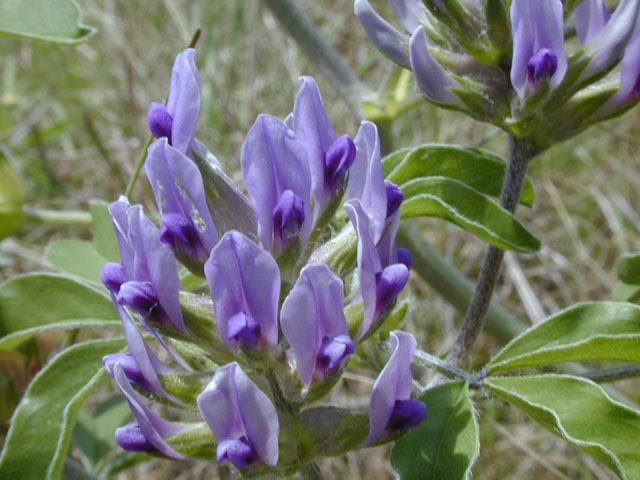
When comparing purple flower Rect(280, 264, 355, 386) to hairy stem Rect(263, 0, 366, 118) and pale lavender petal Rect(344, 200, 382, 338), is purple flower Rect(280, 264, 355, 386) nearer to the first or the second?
pale lavender petal Rect(344, 200, 382, 338)

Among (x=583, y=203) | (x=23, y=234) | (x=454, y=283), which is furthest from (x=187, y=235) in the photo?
(x=583, y=203)

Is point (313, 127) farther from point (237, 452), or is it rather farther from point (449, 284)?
point (449, 284)

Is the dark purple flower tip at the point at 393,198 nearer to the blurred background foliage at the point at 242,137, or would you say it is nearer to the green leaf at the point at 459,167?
the green leaf at the point at 459,167

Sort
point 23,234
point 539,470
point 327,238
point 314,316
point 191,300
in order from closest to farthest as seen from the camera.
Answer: point 314,316
point 191,300
point 327,238
point 539,470
point 23,234

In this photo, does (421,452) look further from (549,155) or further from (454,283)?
(549,155)

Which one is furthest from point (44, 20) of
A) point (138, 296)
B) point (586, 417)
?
point (586, 417)

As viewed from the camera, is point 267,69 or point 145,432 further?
point 267,69
